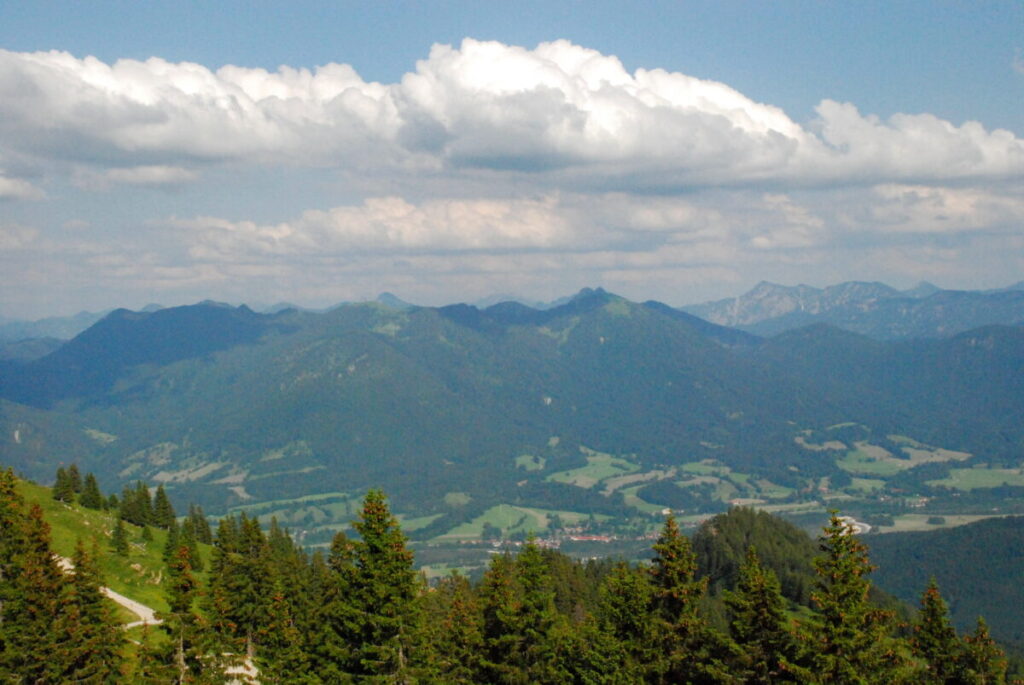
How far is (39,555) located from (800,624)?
40085 millimetres

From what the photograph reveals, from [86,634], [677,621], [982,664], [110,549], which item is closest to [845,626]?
[677,621]

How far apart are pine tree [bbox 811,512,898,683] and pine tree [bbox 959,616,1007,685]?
6706 mm

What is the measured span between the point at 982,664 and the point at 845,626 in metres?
10.2

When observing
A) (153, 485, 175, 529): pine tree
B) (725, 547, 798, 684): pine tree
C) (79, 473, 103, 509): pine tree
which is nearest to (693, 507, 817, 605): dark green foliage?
(153, 485, 175, 529): pine tree

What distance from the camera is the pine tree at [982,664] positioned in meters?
38.2

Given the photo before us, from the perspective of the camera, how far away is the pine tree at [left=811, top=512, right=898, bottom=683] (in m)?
33.3

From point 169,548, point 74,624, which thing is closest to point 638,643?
point 74,624

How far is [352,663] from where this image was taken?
132ft

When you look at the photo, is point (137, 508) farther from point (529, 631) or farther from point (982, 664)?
point (982, 664)

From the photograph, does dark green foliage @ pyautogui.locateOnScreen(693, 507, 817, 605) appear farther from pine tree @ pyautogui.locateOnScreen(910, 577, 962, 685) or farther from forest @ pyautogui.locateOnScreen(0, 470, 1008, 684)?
forest @ pyautogui.locateOnScreen(0, 470, 1008, 684)

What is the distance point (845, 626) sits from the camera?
33.5 meters

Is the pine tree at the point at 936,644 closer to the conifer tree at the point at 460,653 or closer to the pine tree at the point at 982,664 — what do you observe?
the pine tree at the point at 982,664

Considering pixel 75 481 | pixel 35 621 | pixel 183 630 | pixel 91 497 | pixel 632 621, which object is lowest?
pixel 91 497

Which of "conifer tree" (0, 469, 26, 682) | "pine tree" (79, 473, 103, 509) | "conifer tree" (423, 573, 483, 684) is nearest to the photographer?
"conifer tree" (423, 573, 483, 684)
